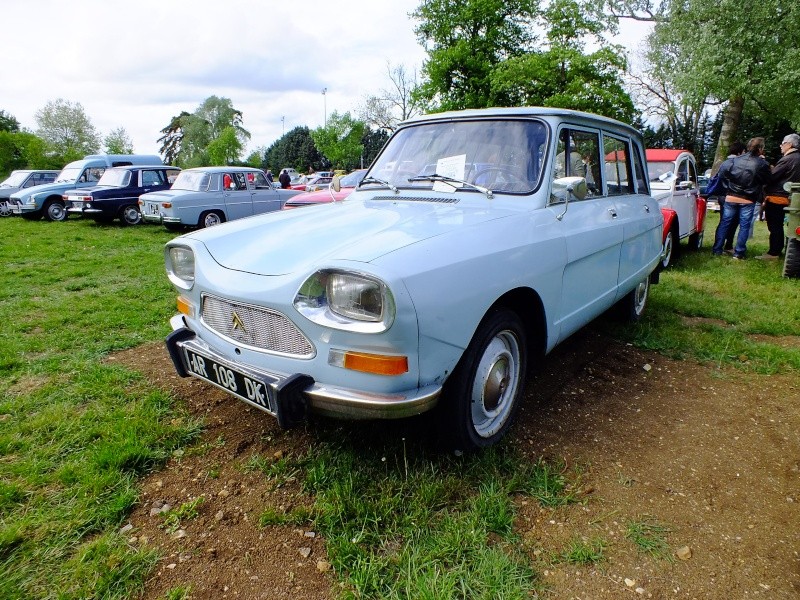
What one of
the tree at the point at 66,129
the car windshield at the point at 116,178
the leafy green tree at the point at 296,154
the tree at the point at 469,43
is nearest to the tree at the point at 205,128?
the leafy green tree at the point at 296,154

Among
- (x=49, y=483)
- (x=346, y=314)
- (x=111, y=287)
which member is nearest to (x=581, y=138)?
(x=346, y=314)

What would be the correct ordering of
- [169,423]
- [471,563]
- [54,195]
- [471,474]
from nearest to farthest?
[471,563]
[471,474]
[169,423]
[54,195]

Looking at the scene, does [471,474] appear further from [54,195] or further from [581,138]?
[54,195]

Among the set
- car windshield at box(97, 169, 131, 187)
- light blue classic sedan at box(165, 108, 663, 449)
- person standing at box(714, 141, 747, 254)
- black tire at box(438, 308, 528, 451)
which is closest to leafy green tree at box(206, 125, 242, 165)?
car windshield at box(97, 169, 131, 187)

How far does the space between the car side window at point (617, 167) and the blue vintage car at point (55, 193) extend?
1538cm

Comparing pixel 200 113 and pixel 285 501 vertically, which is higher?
pixel 200 113

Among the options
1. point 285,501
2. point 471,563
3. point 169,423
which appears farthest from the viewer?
point 169,423

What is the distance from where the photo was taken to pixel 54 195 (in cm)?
1416

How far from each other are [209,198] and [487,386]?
10497mm

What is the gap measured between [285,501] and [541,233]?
1851mm

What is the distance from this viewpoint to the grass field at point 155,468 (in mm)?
1834

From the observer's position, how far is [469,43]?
1076 inches

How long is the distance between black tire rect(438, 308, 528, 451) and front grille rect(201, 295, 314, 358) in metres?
0.69

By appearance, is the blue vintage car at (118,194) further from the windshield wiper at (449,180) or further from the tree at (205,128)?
the tree at (205,128)
